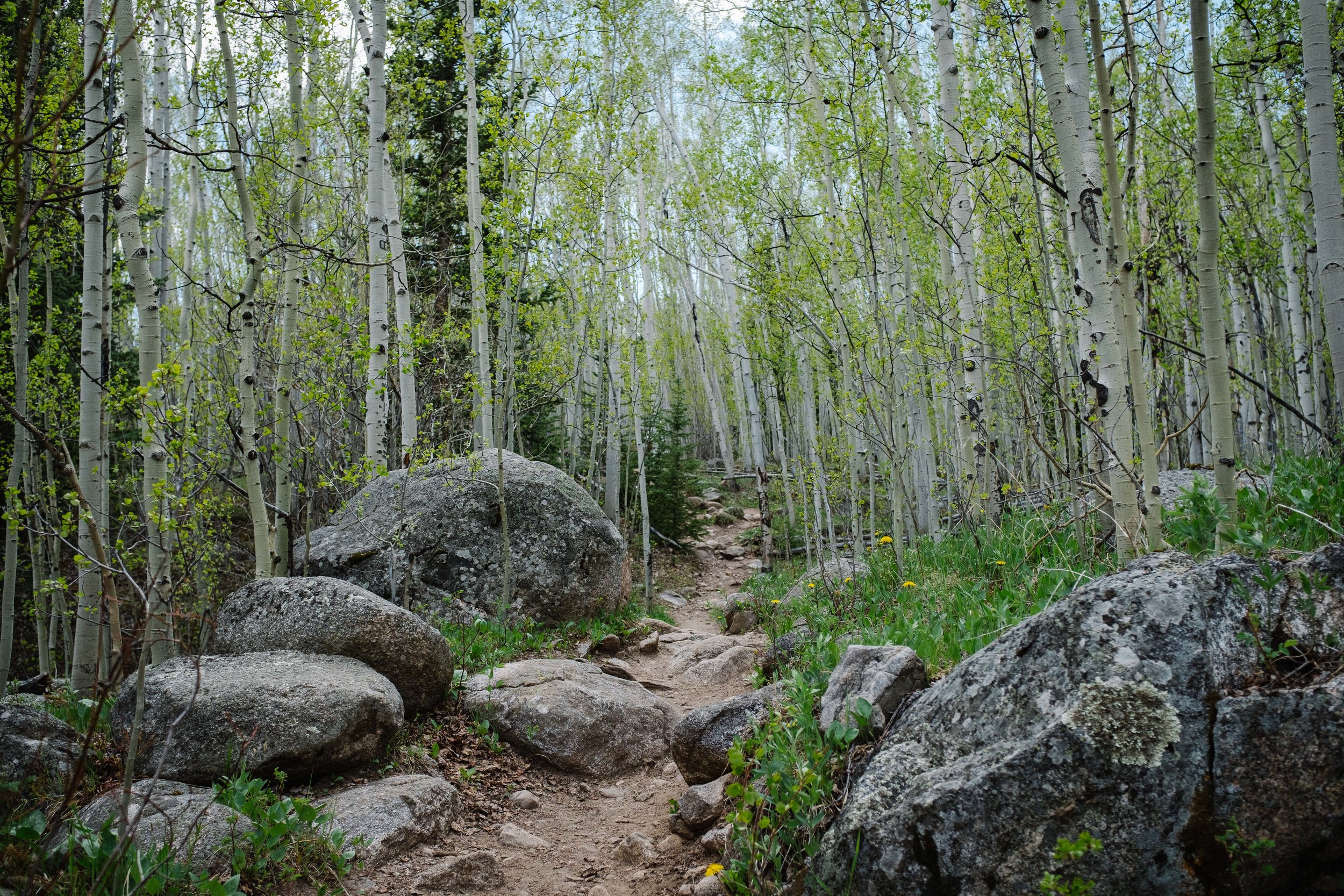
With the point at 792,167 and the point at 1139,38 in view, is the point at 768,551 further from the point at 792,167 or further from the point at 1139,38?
the point at 1139,38

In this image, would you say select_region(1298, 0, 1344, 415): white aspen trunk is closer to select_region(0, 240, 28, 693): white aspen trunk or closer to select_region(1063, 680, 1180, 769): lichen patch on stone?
select_region(1063, 680, 1180, 769): lichen patch on stone

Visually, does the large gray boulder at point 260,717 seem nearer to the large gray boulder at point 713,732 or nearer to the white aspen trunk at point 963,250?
the large gray boulder at point 713,732

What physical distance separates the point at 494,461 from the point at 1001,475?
290 inches

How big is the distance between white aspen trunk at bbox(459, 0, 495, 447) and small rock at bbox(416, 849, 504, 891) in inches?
185

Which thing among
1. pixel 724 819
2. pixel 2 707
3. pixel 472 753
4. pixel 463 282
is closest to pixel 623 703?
pixel 472 753

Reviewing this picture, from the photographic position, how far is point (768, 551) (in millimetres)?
12320

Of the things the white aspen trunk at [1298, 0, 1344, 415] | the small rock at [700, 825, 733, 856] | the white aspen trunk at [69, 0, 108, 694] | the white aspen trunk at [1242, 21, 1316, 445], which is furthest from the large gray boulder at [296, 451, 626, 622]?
the white aspen trunk at [1242, 21, 1316, 445]

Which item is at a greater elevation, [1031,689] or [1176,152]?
[1176,152]

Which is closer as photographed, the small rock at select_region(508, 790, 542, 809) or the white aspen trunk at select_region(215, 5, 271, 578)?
the small rock at select_region(508, 790, 542, 809)

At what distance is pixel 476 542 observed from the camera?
804cm

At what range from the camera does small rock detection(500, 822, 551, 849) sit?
13.3ft

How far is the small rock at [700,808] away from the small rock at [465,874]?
933 mm

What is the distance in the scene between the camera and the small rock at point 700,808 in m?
3.87

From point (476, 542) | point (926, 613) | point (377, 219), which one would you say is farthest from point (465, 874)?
point (377, 219)
